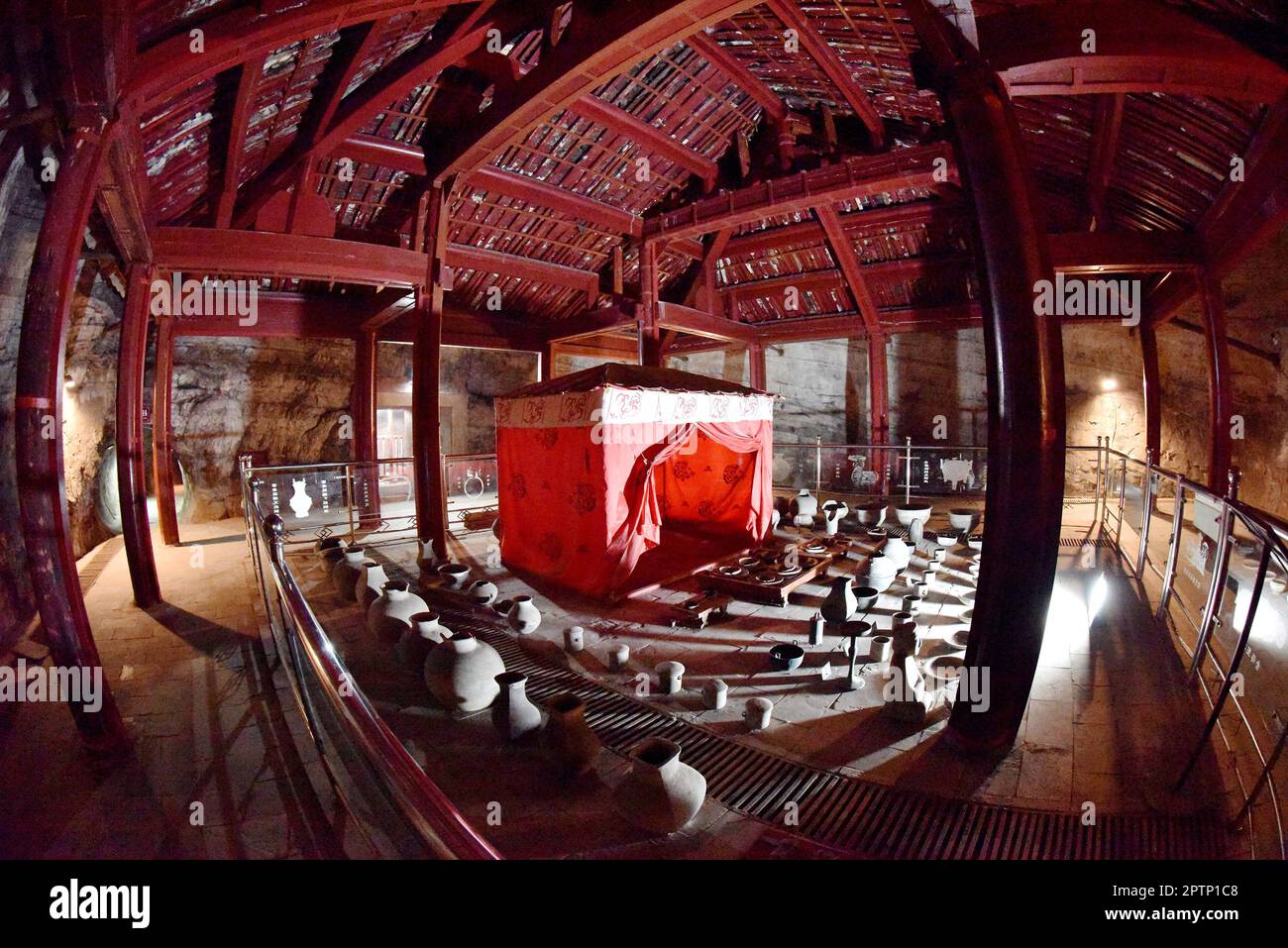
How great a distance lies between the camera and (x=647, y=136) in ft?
28.5

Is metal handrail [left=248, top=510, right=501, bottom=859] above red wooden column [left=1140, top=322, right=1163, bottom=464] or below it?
below

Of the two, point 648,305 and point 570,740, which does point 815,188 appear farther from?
point 570,740

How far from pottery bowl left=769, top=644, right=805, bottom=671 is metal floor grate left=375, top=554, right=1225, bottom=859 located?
953 mm

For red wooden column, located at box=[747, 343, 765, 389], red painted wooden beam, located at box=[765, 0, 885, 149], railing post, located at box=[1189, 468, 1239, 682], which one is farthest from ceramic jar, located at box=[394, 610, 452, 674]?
red wooden column, located at box=[747, 343, 765, 389]

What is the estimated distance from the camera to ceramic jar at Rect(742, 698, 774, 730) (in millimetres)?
3385

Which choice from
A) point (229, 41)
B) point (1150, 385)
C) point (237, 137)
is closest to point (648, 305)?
point (237, 137)

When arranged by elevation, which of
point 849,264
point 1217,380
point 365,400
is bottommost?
point 1217,380

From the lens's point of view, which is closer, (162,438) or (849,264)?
(162,438)

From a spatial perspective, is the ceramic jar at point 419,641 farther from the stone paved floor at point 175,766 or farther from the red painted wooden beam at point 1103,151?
the red painted wooden beam at point 1103,151

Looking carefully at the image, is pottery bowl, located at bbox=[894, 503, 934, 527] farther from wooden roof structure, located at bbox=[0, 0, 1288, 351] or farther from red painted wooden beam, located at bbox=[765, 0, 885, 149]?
red painted wooden beam, located at bbox=[765, 0, 885, 149]

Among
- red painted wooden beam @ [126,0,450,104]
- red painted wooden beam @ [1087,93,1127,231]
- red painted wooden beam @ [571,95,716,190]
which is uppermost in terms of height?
red painted wooden beam @ [571,95,716,190]

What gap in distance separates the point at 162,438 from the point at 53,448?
6.87m
